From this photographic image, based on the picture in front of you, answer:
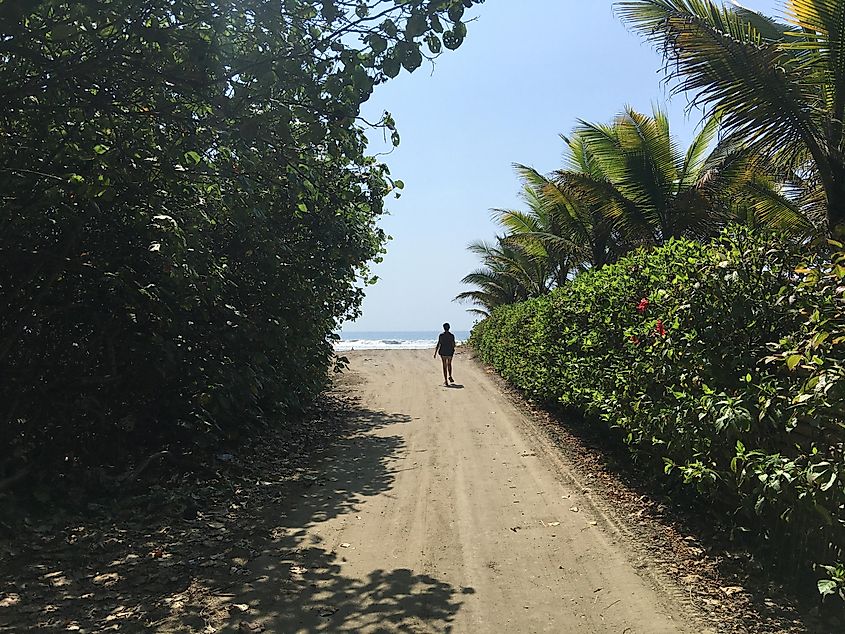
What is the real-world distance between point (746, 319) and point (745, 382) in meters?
0.49

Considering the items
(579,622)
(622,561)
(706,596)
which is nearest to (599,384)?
(622,561)

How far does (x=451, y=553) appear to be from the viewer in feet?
17.1

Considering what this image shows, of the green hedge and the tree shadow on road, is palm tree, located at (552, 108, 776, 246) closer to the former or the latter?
the green hedge

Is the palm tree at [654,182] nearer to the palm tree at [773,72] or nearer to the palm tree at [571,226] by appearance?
the palm tree at [571,226]

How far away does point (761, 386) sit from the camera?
4328 millimetres

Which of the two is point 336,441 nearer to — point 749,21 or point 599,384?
point 599,384

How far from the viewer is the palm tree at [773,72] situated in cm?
621

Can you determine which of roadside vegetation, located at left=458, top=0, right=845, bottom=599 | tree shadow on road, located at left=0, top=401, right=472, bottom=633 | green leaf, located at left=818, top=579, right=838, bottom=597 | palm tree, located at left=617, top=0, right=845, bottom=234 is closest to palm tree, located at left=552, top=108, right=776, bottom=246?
roadside vegetation, located at left=458, top=0, right=845, bottom=599

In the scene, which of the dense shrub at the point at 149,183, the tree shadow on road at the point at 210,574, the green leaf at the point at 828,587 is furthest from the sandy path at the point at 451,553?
the dense shrub at the point at 149,183

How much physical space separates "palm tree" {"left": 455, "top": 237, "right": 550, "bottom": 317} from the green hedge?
48.6ft

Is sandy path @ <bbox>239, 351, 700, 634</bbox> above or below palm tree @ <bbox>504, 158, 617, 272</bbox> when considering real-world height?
below

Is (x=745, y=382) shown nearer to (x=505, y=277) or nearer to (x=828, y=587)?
(x=828, y=587)

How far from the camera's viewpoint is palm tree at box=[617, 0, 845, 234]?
6.21 meters

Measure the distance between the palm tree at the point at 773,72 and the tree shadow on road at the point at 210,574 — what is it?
17.9ft
